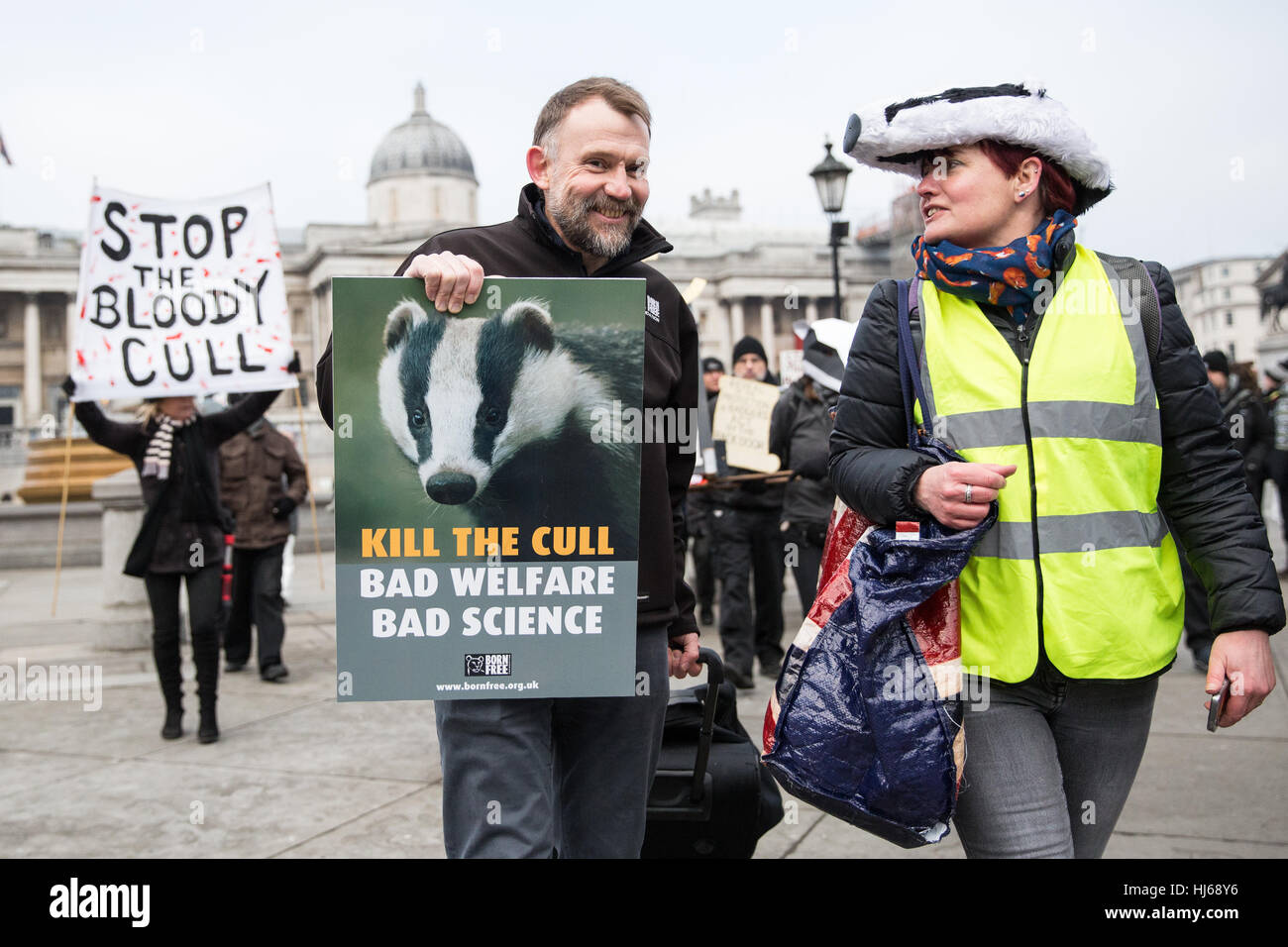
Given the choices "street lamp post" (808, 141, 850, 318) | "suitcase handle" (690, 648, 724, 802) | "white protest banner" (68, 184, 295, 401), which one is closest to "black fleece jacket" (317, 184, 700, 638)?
"suitcase handle" (690, 648, 724, 802)

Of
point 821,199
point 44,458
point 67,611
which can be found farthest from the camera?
point 44,458

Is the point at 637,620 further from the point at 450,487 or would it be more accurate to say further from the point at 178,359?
the point at 178,359

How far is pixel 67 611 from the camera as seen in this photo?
1078 centimetres

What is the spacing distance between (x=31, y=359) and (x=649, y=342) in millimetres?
79533

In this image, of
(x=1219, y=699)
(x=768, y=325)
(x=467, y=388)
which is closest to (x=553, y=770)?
(x=467, y=388)

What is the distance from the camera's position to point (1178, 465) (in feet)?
7.36

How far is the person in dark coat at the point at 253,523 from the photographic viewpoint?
7645 mm

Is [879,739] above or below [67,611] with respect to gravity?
above

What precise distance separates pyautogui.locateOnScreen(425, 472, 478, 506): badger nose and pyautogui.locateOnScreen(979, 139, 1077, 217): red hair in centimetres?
108

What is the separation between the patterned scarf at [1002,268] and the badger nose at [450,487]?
2.94 ft

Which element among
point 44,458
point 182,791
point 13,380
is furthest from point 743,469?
point 13,380

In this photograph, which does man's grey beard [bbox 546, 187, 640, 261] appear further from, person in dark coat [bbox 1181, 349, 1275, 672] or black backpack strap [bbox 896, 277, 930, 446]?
person in dark coat [bbox 1181, 349, 1275, 672]
